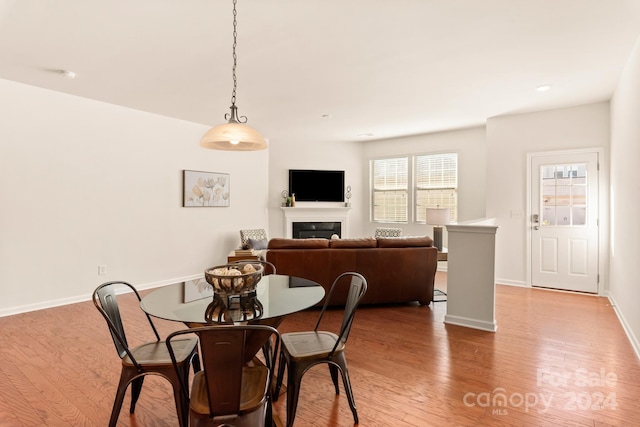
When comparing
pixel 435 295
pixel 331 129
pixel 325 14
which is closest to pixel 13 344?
pixel 325 14

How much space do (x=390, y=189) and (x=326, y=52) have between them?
4.72m

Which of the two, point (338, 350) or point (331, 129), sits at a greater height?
point (331, 129)

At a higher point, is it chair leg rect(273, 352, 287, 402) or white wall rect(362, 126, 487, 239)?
white wall rect(362, 126, 487, 239)

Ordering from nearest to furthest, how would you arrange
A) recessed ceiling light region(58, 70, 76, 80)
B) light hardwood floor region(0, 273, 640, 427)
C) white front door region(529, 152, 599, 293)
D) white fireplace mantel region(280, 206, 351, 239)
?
light hardwood floor region(0, 273, 640, 427)
recessed ceiling light region(58, 70, 76, 80)
white front door region(529, 152, 599, 293)
white fireplace mantel region(280, 206, 351, 239)

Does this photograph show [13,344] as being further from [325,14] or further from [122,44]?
[325,14]

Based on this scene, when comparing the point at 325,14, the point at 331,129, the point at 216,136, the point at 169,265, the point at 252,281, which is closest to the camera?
the point at 252,281

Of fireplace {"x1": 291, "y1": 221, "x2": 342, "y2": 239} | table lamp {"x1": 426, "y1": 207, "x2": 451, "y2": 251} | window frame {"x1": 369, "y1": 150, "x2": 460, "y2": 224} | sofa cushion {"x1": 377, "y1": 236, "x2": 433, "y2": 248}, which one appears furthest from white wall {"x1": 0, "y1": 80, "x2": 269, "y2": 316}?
table lamp {"x1": 426, "y1": 207, "x2": 451, "y2": 251}

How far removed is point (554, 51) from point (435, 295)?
308 cm

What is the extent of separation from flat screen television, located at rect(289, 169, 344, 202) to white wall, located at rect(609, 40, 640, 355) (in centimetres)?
467

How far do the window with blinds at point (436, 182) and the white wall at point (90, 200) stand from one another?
391 centimetres

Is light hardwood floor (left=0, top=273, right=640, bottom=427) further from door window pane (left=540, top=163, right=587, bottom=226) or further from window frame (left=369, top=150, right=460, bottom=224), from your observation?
window frame (left=369, top=150, right=460, bottom=224)

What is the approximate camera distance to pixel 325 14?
8.54ft

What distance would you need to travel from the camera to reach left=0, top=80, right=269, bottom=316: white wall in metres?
4.01

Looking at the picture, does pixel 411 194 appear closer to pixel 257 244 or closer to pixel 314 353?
pixel 257 244
